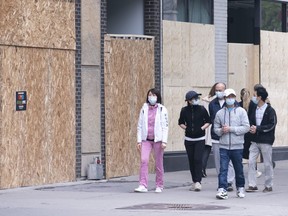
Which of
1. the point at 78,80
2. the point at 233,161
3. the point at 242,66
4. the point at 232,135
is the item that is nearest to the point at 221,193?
the point at 233,161

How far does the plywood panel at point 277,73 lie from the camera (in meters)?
26.1

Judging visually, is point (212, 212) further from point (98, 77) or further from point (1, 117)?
point (98, 77)

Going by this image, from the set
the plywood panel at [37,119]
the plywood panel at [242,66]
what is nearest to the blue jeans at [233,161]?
the plywood panel at [37,119]

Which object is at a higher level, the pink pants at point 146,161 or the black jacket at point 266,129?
the black jacket at point 266,129

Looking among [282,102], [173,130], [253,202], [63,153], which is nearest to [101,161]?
[63,153]

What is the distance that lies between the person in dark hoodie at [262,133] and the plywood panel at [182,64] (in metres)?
4.78

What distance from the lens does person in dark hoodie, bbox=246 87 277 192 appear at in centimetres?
1824

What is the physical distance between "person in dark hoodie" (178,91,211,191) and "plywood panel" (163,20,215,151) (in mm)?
4300

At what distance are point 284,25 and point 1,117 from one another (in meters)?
10.3

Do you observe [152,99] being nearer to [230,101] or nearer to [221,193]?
[230,101]

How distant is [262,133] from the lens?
18.3 m

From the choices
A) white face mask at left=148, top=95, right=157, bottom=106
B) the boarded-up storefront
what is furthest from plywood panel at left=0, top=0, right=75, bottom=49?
white face mask at left=148, top=95, right=157, bottom=106

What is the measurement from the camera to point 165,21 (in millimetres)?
22922

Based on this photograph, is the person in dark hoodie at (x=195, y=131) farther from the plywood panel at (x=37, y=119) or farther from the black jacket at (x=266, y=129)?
the plywood panel at (x=37, y=119)
